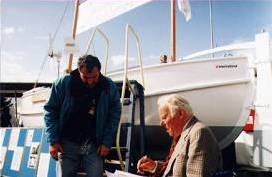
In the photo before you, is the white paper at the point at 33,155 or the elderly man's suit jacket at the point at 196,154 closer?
the elderly man's suit jacket at the point at 196,154

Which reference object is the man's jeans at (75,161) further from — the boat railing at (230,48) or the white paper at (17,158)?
the boat railing at (230,48)

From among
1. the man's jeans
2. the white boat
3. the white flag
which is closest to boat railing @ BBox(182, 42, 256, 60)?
the white boat

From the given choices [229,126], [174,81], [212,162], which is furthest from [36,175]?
[212,162]

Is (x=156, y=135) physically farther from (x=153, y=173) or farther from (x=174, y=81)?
(x=153, y=173)

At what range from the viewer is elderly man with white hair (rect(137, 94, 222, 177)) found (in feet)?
7.57

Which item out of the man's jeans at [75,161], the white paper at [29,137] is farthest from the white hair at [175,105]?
the white paper at [29,137]

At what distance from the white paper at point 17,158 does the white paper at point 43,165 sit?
2.39 ft

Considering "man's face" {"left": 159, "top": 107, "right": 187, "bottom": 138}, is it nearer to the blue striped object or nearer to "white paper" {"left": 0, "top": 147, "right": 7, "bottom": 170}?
the blue striped object

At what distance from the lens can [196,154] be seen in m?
2.32

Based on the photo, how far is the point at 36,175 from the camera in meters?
5.12

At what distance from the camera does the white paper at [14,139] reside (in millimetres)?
6074

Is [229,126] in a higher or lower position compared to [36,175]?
higher

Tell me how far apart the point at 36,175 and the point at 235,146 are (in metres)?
2.84

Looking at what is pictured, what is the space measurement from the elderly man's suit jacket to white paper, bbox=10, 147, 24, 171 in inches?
150
